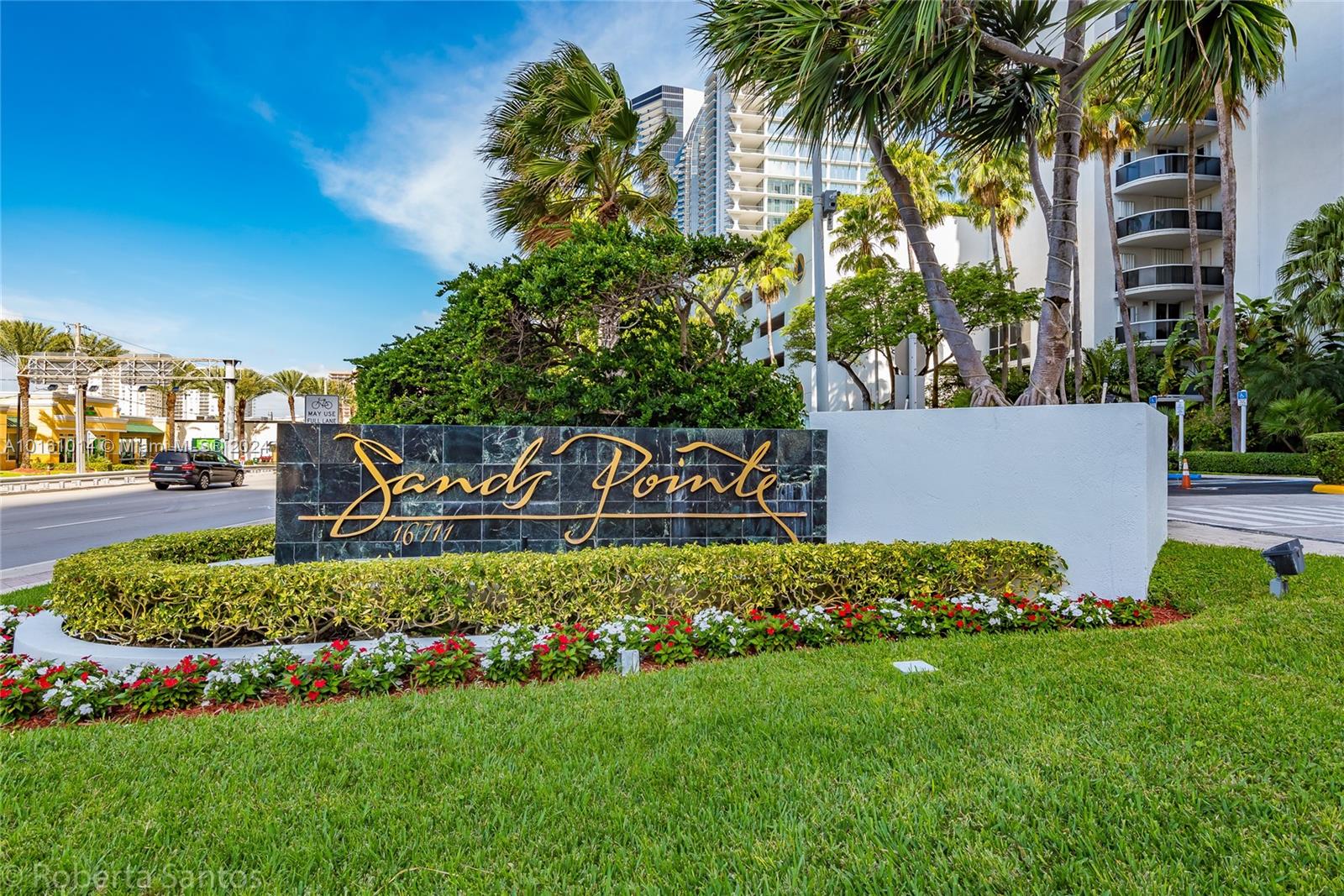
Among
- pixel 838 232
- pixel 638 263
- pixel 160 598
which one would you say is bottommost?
pixel 160 598

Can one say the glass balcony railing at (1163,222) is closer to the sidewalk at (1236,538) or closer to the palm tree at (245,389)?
the sidewalk at (1236,538)

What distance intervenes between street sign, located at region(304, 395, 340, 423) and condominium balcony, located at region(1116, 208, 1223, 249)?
3187 centimetres

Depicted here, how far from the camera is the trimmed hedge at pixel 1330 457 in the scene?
1714cm

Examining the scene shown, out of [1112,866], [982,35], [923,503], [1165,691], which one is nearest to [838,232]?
[982,35]

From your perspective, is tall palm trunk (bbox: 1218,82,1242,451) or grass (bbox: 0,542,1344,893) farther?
tall palm trunk (bbox: 1218,82,1242,451)

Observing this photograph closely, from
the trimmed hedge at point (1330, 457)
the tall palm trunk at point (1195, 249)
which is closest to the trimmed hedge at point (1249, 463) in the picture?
the trimmed hedge at point (1330, 457)

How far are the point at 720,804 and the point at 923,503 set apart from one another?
504cm

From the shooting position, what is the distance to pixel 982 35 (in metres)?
6.94

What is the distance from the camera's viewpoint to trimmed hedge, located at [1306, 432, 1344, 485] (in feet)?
56.2

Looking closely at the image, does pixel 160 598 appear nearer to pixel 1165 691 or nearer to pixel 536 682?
pixel 536 682

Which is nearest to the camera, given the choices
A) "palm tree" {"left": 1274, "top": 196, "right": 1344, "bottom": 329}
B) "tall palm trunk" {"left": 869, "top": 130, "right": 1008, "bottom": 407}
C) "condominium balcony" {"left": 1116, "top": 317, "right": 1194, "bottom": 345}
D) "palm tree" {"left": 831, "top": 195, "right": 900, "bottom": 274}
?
"tall palm trunk" {"left": 869, "top": 130, "right": 1008, "bottom": 407}

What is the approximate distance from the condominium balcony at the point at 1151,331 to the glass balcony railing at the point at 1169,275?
A: 1.83 m

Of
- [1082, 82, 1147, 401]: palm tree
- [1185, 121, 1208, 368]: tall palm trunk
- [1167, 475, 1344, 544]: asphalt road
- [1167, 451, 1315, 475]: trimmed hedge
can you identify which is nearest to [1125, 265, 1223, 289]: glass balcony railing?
[1185, 121, 1208, 368]: tall palm trunk

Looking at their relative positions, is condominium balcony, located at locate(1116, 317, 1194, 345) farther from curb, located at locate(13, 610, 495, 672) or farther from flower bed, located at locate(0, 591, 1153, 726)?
curb, located at locate(13, 610, 495, 672)
